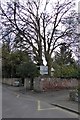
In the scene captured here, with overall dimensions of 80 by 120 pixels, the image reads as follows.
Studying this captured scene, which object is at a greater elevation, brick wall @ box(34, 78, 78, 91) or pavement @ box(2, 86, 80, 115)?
brick wall @ box(34, 78, 78, 91)

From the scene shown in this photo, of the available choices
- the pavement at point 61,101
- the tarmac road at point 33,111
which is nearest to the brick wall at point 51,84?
the pavement at point 61,101

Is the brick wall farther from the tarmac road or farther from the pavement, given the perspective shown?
the tarmac road

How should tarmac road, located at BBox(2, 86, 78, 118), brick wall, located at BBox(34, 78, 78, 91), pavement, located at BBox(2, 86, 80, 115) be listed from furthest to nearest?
brick wall, located at BBox(34, 78, 78, 91) < pavement, located at BBox(2, 86, 80, 115) < tarmac road, located at BBox(2, 86, 78, 118)

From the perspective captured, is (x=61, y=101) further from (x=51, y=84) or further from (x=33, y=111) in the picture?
(x=51, y=84)

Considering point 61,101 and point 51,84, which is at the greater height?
point 51,84

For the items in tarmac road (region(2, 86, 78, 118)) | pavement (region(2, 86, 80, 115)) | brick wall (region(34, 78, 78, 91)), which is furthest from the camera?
brick wall (region(34, 78, 78, 91))

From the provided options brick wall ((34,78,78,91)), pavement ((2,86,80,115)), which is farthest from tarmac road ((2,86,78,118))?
brick wall ((34,78,78,91))

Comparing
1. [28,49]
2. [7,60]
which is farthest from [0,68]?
[28,49]

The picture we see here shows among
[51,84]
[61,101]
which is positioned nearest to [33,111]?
[61,101]

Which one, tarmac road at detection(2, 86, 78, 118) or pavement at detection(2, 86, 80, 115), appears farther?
pavement at detection(2, 86, 80, 115)

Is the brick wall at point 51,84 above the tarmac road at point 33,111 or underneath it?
above

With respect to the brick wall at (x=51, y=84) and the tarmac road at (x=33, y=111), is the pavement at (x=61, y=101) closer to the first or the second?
the tarmac road at (x=33, y=111)

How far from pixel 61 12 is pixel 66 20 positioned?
195cm

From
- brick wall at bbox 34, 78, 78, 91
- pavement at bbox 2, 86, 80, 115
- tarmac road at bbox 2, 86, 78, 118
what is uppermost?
brick wall at bbox 34, 78, 78, 91
